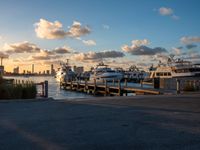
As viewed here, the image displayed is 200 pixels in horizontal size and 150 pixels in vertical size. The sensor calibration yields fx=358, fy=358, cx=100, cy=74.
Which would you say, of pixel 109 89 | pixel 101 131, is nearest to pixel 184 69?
pixel 109 89

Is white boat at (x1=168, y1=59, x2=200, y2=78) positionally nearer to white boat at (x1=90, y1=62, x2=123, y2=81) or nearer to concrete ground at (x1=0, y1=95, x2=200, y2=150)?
white boat at (x1=90, y1=62, x2=123, y2=81)

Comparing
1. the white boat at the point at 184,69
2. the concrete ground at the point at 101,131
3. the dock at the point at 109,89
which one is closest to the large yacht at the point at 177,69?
the white boat at the point at 184,69

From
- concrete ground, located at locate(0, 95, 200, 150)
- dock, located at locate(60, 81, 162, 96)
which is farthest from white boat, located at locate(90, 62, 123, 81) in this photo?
concrete ground, located at locate(0, 95, 200, 150)

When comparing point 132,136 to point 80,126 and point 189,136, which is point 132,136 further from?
point 80,126

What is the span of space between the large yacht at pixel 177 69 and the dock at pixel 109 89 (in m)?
11.9

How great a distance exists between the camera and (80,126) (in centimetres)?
1060

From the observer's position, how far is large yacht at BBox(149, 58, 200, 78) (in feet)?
229

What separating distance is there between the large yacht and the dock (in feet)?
38.9

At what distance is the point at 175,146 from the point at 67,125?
3.97 m

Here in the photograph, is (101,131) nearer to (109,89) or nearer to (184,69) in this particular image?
(109,89)

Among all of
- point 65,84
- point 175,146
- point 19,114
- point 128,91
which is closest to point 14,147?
point 175,146

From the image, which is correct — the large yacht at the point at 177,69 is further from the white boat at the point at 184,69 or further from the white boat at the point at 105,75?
the white boat at the point at 105,75

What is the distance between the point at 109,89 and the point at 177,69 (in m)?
23.2

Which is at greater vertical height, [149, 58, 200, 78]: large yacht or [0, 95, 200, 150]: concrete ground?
[149, 58, 200, 78]: large yacht
